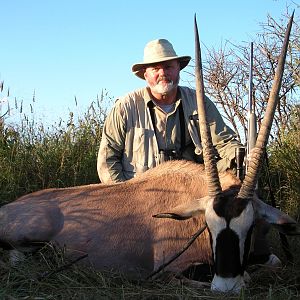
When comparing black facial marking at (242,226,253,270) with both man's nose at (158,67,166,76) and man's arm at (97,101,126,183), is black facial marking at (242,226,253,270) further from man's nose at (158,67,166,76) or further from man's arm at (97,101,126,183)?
man's nose at (158,67,166,76)

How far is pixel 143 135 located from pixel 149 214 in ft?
4.43

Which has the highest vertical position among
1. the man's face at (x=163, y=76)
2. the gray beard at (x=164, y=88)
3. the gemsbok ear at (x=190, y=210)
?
the man's face at (x=163, y=76)

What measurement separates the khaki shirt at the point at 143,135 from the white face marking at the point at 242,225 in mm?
1931

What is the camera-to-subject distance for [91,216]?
448 centimetres

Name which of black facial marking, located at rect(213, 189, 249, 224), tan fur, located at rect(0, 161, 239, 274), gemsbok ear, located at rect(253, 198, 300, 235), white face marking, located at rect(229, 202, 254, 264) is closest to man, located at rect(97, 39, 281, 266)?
tan fur, located at rect(0, 161, 239, 274)

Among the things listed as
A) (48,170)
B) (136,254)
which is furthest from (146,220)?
(48,170)

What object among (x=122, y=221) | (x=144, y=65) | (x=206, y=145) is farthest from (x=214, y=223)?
(x=144, y=65)

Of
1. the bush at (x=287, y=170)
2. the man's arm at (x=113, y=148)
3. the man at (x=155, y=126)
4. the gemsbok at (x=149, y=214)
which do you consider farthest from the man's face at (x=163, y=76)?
the bush at (x=287, y=170)

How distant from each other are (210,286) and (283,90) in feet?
30.2

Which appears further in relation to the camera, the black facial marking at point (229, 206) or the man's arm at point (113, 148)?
the man's arm at point (113, 148)

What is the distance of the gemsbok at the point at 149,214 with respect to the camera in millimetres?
3803

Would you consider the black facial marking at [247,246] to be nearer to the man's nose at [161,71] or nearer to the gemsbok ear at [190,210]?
the gemsbok ear at [190,210]

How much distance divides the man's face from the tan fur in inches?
41.2

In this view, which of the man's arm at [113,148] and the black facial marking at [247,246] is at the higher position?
the man's arm at [113,148]
